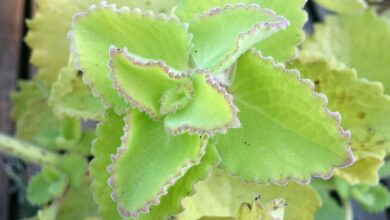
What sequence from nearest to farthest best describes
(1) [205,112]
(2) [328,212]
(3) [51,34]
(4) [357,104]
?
1. (1) [205,112]
2. (4) [357,104]
3. (3) [51,34]
4. (2) [328,212]

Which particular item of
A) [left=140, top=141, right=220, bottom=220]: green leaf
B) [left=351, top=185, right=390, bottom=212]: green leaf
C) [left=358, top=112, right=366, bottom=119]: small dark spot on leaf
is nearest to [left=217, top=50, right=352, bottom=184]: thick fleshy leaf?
[left=140, top=141, right=220, bottom=220]: green leaf

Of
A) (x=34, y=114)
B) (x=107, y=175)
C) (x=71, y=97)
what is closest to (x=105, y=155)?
(x=107, y=175)

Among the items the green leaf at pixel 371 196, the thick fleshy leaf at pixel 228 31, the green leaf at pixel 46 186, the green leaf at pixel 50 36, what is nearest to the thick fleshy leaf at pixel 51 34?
the green leaf at pixel 50 36

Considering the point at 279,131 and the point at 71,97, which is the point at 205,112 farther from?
the point at 71,97

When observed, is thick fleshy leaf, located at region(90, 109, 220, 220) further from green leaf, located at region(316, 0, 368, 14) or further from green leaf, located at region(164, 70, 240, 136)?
green leaf, located at region(316, 0, 368, 14)

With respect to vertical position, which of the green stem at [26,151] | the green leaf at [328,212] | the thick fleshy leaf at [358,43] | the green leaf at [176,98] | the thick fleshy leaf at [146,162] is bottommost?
the green leaf at [328,212]

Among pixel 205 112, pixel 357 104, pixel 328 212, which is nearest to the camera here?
pixel 205 112

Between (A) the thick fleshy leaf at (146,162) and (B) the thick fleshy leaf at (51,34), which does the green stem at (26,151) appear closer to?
(B) the thick fleshy leaf at (51,34)
